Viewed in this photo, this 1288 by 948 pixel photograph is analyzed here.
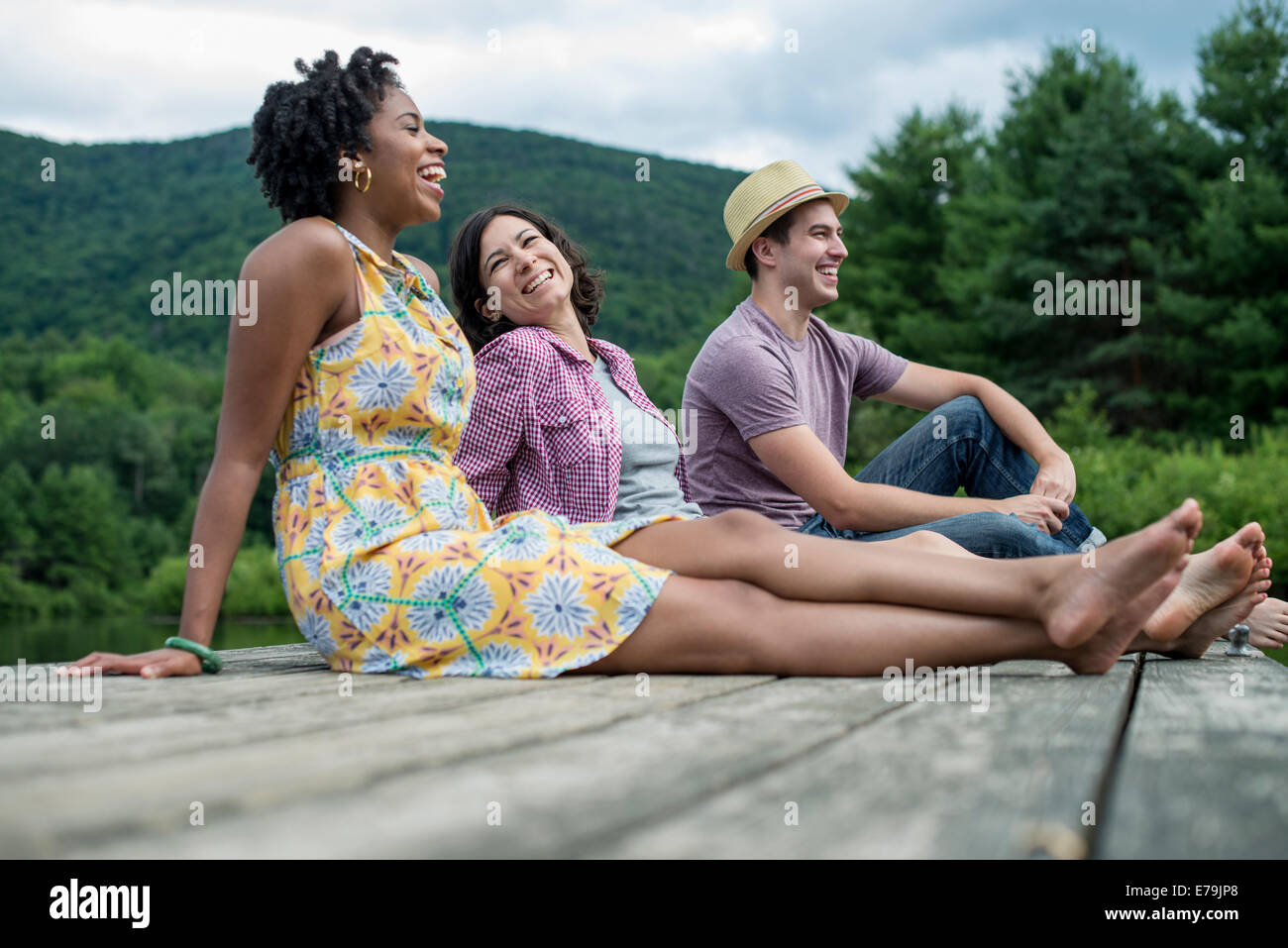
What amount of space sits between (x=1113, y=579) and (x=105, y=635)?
122 feet

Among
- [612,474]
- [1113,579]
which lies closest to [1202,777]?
[1113,579]

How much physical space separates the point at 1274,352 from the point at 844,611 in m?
19.0

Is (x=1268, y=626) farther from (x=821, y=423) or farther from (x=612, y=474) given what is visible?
(x=612, y=474)

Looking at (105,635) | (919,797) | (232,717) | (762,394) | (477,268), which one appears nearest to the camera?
(919,797)

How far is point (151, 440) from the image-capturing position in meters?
50.3

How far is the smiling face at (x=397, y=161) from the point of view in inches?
94.3

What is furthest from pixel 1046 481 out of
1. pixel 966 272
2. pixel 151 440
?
pixel 151 440

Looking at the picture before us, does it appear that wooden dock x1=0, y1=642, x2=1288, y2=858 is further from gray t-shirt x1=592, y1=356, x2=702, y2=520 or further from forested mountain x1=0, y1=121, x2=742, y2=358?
forested mountain x1=0, y1=121, x2=742, y2=358

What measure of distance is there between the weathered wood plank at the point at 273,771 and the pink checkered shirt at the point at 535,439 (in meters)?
1.15

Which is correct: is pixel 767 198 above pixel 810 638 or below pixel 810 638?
above

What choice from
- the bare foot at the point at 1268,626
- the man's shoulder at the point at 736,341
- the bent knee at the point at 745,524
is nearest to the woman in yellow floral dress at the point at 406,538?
the bent knee at the point at 745,524

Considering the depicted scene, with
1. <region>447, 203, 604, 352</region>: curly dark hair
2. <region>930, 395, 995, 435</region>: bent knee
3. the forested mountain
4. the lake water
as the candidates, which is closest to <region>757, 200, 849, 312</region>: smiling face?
<region>930, 395, 995, 435</region>: bent knee

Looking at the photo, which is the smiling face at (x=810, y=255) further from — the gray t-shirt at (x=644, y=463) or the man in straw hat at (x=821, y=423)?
the gray t-shirt at (x=644, y=463)

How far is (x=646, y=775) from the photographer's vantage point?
3.89ft
